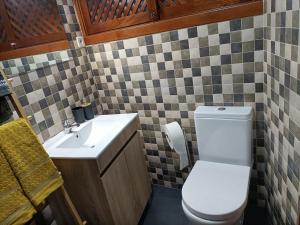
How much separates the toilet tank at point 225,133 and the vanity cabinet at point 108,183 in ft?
1.68

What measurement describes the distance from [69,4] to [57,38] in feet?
1.10

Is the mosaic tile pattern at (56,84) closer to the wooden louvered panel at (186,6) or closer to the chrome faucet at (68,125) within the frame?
the chrome faucet at (68,125)

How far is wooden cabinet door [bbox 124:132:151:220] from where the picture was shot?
5.40ft

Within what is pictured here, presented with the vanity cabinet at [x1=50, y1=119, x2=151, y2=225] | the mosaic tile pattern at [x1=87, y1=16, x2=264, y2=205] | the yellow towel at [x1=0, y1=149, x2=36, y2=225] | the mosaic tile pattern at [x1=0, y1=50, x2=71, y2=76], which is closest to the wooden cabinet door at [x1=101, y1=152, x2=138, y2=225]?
the vanity cabinet at [x1=50, y1=119, x2=151, y2=225]

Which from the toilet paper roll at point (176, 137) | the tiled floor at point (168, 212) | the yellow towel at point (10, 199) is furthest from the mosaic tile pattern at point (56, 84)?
the tiled floor at point (168, 212)

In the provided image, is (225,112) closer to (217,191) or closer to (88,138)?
(217,191)

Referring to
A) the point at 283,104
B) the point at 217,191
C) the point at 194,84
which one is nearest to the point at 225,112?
the point at 194,84

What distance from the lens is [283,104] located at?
3.86ft

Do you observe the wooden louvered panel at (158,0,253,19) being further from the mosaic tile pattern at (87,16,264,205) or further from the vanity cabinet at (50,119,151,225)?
the vanity cabinet at (50,119,151,225)

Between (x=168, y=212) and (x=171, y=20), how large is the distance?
1.47 m

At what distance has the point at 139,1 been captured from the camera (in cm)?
169

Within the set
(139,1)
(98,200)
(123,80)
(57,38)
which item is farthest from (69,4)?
(98,200)

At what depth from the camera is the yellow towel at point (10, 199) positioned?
985 millimetres

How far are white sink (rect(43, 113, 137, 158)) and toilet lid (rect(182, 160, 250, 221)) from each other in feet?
1.88
